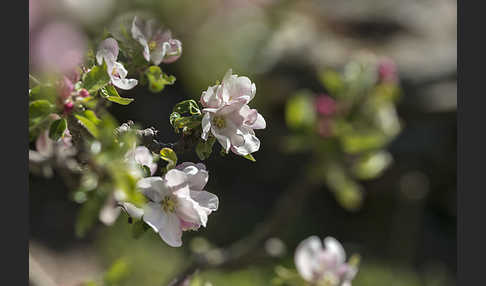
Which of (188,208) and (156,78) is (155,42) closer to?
(156,78)

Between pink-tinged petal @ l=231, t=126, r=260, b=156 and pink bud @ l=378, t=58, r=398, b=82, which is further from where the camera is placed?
pink bud @ l=378, t=58, r=398, b=82

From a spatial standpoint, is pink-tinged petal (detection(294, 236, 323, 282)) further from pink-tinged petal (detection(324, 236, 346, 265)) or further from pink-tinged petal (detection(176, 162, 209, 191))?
pink-tinged petal (detection(176, 162, 209, 191))

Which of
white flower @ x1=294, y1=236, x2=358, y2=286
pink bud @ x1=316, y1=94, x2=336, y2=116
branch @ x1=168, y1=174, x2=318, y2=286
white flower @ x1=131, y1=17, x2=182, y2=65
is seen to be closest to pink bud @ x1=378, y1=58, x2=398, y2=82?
pink bud @ x1=316, y1=94, x2=336, y2=116

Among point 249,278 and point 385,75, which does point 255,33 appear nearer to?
point 249,278

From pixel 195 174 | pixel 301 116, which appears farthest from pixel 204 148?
pixel 301 116

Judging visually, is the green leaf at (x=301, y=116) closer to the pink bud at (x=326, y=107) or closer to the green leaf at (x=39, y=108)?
the pink bud at (x=326, y=107)

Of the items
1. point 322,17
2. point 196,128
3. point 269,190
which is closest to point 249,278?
point 269,190

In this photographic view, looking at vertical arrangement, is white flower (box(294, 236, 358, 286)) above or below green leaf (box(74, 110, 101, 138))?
below
